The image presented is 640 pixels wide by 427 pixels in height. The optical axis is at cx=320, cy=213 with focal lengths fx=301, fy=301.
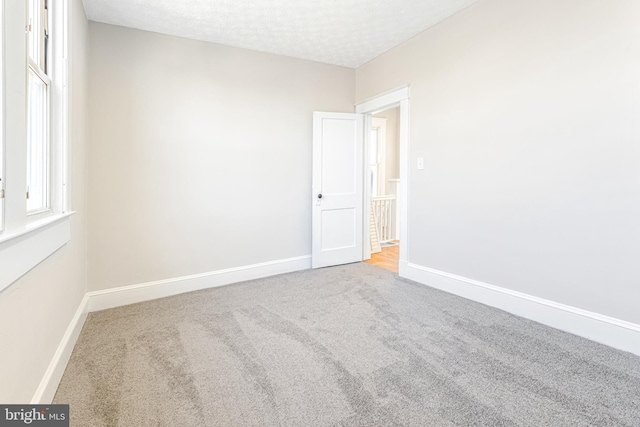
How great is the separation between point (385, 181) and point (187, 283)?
14.1 ft

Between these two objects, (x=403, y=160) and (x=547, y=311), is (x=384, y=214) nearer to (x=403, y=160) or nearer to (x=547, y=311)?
(x=403, y=160)

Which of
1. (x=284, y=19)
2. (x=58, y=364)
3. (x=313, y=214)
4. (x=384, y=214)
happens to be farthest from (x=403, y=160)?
(x=58, y=364)

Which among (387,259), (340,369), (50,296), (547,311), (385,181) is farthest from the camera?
(385,181)

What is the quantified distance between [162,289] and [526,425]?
10.00 feet

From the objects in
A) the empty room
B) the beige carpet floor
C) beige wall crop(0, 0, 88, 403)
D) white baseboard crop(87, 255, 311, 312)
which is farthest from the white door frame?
beige wall crop(0, 0, 88, 403)

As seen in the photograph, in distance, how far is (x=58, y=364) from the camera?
1.64 metres

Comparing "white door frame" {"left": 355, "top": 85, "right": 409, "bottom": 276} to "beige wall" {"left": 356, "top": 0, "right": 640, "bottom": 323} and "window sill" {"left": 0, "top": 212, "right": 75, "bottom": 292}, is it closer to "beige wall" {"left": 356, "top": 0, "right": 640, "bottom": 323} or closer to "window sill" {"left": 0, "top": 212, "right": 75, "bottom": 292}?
"beige wall" {"left": 356, "top": 0, "right": 640, "bottom": 323}

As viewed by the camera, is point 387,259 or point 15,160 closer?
point 15,160

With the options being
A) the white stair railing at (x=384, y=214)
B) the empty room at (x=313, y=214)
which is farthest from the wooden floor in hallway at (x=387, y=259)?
the white stair railing at (x=384, y=214)

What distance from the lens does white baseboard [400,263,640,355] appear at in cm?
195

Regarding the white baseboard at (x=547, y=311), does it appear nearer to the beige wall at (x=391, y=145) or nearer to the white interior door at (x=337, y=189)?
the white interior door at (x=337, y=189)

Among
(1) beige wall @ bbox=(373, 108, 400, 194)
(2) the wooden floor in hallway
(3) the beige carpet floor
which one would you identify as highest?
(1) beige wall @ bbox=(373, 108, 400, 194)

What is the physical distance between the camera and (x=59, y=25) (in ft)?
5.93

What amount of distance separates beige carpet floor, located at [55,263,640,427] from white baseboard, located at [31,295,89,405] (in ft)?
0.19
